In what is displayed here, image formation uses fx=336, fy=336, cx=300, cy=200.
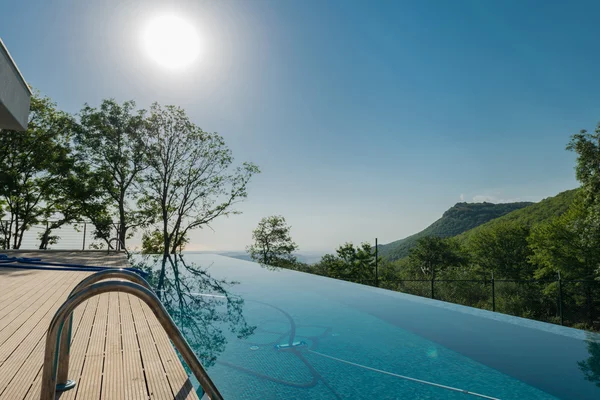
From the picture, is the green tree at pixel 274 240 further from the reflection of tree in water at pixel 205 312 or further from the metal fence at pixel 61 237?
the reflection of tree in water at pixel 205 312

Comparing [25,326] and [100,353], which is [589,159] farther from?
[25,326]

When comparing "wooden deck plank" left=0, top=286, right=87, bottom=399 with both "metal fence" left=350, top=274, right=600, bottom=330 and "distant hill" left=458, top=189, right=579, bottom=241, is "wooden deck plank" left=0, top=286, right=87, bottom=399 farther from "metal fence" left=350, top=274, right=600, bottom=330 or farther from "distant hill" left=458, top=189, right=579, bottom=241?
"distant hill" left=458, top=189, right=579, bottom=241

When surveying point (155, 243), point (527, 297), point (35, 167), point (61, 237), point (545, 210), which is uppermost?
point (545, 210)

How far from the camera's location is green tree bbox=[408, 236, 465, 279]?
38781 mm

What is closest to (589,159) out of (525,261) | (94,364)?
(94,364)

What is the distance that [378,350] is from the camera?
156 inches

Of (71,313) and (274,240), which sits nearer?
(71,313)

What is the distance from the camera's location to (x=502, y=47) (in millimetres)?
10422

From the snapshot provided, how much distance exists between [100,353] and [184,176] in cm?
1795

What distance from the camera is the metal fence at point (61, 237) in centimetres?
1360

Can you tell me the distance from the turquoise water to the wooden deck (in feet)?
3.17

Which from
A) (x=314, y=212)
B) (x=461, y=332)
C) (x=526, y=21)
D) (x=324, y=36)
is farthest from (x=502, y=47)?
(x=314, y=212)

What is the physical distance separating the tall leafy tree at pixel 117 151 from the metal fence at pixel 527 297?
533 inches

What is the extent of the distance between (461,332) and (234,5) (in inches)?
376
